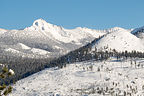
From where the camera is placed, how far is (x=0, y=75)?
2538 centimetres

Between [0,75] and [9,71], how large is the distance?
6.24 ft

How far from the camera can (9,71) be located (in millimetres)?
23875
